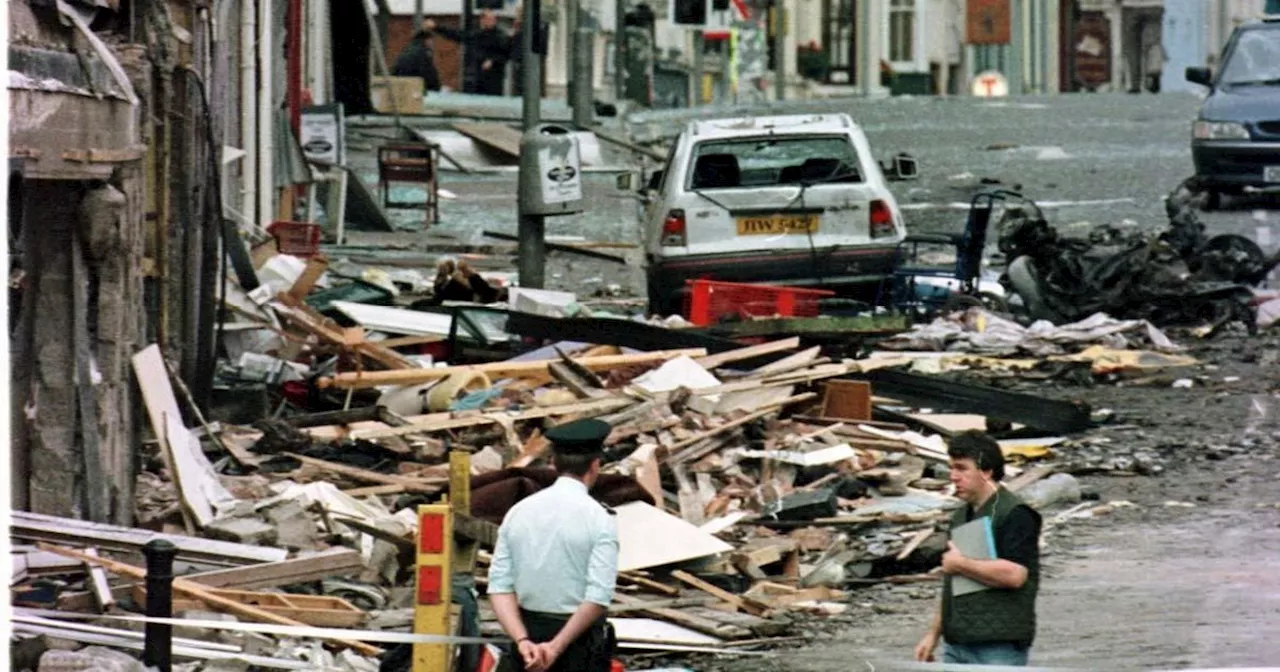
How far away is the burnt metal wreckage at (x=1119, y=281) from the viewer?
842 inches

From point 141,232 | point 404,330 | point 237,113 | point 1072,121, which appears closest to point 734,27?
point 1072,121

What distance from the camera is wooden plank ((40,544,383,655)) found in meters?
10.8

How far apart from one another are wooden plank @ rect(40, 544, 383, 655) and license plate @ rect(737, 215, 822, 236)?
10.2 metres

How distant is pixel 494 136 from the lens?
119ft

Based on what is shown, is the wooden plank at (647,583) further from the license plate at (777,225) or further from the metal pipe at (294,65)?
the metal pipe at (294,65)

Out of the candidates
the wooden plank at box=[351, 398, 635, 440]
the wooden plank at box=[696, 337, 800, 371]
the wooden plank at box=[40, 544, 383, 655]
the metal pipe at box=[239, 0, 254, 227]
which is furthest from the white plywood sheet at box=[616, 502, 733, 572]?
the metal pipe at box=[239, 0, 254, 227]

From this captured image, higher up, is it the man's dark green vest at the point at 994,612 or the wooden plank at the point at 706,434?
the man's dark green vest at the point at 994,612

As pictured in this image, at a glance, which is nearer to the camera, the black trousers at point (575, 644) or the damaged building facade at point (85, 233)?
the black trousers at point (575, 644)

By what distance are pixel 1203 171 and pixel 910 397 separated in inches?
505

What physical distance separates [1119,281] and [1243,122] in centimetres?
763

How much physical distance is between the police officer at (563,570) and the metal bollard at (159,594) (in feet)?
3.75

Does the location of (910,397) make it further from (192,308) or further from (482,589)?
(482,589)

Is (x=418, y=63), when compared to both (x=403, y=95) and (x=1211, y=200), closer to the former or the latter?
(x=403, y=95)

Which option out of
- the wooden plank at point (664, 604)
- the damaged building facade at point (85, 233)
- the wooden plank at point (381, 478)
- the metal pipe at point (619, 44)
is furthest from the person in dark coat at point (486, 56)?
the wooden plank at point (664, 604)
